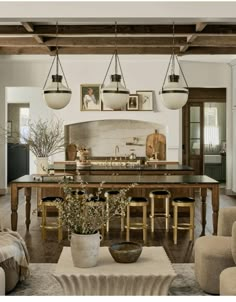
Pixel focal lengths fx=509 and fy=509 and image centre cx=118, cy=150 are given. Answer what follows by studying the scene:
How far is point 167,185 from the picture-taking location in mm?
6477

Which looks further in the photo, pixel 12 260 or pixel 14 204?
pixel 14 204

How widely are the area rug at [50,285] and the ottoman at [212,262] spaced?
0.11 meters

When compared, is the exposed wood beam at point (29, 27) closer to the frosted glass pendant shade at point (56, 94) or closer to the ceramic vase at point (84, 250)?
the frosted glass pendant shade at point (56, 94)

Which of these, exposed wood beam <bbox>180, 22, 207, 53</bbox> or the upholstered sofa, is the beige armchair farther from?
exposed wood beam <bbox>180, 22, 207, 53</bbox>

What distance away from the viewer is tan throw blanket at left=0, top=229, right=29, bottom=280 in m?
4.46

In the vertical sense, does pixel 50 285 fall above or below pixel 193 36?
below

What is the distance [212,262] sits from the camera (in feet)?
14.5

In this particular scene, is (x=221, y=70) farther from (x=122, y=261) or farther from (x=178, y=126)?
(x=122, y=261)

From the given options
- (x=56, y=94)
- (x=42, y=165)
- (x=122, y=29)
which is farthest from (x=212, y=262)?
(x=122, y=29)

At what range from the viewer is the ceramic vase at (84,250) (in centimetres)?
394

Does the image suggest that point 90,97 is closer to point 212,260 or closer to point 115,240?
point 115,240

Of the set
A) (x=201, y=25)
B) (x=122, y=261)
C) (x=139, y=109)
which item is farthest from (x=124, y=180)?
(x=139, y=109)

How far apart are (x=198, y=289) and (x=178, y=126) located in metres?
6.75

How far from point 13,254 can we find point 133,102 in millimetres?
6916
